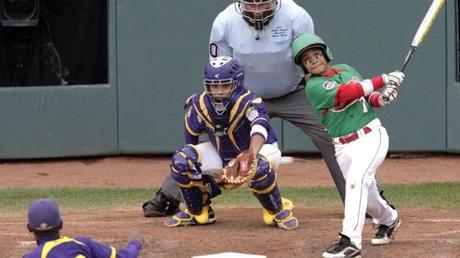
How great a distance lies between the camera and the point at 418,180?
39.6 ft

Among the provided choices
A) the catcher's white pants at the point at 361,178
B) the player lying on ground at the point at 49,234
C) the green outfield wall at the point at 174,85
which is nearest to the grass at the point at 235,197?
the green outfield wall at the point at 174,85

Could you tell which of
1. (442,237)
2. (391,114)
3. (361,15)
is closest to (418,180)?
(391,114)

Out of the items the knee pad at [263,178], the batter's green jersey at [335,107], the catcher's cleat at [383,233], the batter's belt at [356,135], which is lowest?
the catcher's cleat at [383,233]

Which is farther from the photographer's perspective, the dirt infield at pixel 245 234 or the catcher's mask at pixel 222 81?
the catcher's mask at pixel 222 81

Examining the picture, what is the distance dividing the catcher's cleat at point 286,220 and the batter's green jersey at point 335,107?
3.63 ft

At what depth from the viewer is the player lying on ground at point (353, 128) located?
274 inches

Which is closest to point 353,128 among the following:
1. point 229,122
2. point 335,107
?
point 335,107

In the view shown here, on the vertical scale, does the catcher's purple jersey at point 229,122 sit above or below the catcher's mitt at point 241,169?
above

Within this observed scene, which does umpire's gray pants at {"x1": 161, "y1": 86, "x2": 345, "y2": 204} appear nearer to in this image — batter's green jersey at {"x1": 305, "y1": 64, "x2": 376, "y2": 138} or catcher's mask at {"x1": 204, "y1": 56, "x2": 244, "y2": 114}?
catcher's mask at {"x1": 204, "y1": 56, "x2": 244, "y2": 114}

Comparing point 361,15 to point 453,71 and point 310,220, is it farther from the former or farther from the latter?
point 310,220

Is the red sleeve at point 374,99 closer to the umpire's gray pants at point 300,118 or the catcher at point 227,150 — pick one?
the catcher at point 227,150

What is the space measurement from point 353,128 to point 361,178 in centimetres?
37

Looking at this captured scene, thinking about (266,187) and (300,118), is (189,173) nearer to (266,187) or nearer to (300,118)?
(266,187)

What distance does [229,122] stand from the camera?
26.5 feet
